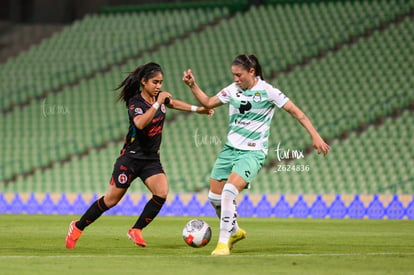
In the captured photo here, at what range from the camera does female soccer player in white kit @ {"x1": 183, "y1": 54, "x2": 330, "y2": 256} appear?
9461 mm

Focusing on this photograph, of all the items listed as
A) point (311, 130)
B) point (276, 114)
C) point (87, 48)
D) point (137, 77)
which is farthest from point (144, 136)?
point (87, 48)

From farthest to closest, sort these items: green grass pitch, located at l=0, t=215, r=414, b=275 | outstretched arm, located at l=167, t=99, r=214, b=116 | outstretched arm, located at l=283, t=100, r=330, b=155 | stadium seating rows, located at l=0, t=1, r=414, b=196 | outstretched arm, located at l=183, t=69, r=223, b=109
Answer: stadium seating rows, located at l=0, t=1, r=414, b=196, outstretched arm, located at l=167, t=99, r=214, b=116, outstretched arm, located at l=183, t=69, r=223, b=109, outstretched arm, located at l=283, t=100, r=330, b=155, green grass pitch, located at l=0, t=215, r=414, b=275

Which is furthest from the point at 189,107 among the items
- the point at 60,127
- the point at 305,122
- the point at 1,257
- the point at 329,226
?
the point at 60,127

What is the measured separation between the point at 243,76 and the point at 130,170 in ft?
5.84

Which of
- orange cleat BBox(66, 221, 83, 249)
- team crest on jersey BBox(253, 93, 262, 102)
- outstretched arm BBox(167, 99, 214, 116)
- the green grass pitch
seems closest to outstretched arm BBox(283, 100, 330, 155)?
team crest on jersey BBox(253, 93, 262, 102)

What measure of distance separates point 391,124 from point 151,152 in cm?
1371

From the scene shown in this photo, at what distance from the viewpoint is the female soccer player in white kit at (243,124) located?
9.46 m

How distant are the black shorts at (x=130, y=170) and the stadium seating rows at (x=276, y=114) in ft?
38.1

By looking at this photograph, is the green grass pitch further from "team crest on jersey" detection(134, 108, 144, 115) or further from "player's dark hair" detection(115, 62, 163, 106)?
"player's dark hair" detection(115, 62, 163, 106)

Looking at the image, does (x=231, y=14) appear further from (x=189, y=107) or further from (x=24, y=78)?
(x=189, y=107)

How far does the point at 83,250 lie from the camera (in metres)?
9.99

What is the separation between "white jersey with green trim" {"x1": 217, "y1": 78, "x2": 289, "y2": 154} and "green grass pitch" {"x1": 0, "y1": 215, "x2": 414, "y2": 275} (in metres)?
1.24

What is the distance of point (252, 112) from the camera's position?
973 cm

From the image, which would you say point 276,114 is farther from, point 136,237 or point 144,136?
point 136,237
